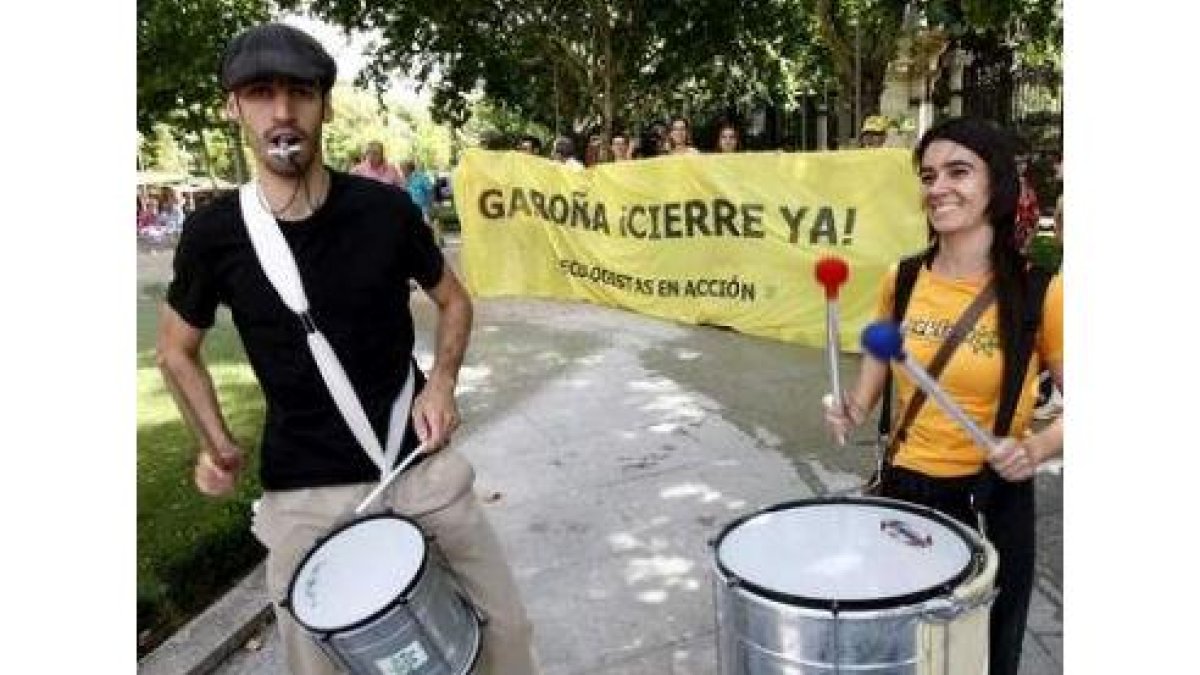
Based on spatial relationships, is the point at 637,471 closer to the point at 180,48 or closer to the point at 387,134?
the point at 180,48

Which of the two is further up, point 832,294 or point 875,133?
point 875,133

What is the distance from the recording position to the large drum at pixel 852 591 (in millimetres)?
1855

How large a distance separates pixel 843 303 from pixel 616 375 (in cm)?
172

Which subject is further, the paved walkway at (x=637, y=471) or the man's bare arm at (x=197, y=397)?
the paved walkway at (x=637, y=471)

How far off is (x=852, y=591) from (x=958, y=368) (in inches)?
23.8

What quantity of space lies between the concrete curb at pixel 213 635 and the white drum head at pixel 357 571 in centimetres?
176

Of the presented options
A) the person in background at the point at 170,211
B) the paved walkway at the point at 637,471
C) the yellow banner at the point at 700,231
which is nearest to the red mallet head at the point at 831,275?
the paved walkway at the point at 637,471

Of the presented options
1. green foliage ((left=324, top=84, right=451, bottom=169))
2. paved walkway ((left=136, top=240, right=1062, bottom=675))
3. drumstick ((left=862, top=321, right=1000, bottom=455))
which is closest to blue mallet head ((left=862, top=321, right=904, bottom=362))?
drumstick ((left=862, top=321, right=1000, bottom=455))

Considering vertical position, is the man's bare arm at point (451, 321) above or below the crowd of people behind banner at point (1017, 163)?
below

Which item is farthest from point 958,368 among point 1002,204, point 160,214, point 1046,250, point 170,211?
point 170,211

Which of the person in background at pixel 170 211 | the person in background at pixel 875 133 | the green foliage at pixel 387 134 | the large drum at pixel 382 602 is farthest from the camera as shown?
the green foliage at pixel 387 134

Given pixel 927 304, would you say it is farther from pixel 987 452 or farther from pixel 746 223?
pixel 746 223

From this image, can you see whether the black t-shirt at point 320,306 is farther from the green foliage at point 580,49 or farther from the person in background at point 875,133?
the green foliage at point 580,49

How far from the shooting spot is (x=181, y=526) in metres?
5.01
